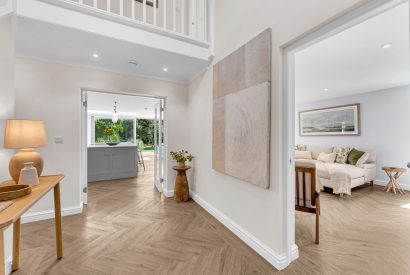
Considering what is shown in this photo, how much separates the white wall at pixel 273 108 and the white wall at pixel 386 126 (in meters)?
4.45

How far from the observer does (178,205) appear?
3.19m

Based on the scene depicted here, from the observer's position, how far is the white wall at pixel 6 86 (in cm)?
164

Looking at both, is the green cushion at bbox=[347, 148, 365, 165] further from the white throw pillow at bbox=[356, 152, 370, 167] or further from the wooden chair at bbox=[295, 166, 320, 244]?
the wooden chair at bbox=[295, 166, 320, 244]

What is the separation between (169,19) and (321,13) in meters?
3.13

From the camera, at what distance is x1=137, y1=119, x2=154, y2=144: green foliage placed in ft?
34.2

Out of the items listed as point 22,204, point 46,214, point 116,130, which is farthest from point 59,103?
point 116,130

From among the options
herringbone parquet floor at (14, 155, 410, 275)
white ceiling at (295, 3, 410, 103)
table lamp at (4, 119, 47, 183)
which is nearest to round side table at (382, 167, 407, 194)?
herringbone parquet floor at (14, 155, 410, 275)

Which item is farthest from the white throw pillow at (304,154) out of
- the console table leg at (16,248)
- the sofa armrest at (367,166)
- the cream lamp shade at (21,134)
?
the console table leg at (16,248)

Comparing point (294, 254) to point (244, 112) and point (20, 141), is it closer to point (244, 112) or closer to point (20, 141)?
point (244, 112)

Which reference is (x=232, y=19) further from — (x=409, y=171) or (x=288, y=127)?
(x=409, y=171)

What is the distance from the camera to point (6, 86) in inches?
66.1

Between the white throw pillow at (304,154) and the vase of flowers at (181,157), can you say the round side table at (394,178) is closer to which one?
the white throw pillow at (304,154)

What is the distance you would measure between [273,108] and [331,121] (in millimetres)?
4841

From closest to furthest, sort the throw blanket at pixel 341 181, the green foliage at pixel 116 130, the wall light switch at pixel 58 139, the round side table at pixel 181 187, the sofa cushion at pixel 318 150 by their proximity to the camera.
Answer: the wall light switch at pixel 58 139 < the round side table at pixel 181 187 < the throw blanket at pixel 341 181 < the sofa cushion at pixel 318 150 < the green foliage at pixel 116 130
